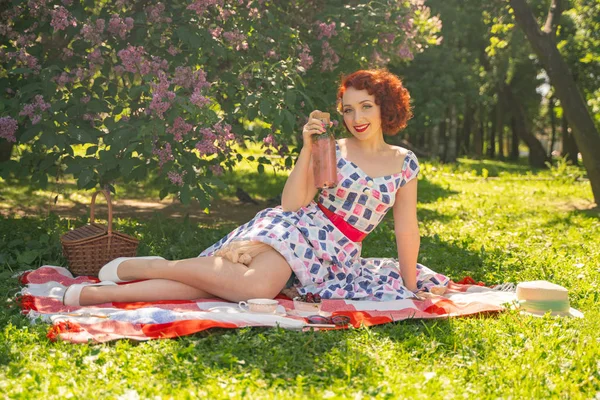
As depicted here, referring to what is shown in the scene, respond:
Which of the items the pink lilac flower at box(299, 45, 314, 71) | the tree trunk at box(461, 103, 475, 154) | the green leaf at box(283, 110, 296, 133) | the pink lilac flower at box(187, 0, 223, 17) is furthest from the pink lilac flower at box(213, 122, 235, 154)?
the tree trunk at box(461, 103, 475, 154)

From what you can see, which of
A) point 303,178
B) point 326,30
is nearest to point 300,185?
point 303,178

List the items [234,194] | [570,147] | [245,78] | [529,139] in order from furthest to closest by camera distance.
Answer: [529,139]
[570,147]
[234,194]
[245,78]

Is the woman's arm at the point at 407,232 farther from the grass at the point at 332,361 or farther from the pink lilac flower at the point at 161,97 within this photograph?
the pink lilac flower at the point at 161,97

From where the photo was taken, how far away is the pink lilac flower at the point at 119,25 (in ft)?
17.4

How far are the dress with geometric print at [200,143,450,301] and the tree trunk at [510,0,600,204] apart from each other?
214 inches

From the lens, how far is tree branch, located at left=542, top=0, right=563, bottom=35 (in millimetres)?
9217

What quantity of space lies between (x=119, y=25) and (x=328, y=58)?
201 cm

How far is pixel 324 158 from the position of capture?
381cm

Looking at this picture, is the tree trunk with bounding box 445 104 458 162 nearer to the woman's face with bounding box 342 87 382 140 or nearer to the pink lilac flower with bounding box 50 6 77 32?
the pink lilac flower with bounding box 50 6 77 32

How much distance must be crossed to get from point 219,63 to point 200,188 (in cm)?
148

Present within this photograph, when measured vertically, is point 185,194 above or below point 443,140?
below

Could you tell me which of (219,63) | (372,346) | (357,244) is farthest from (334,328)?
(219,63)

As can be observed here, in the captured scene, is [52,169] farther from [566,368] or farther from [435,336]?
[566,368]

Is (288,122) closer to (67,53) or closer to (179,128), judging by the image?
(179,128)
